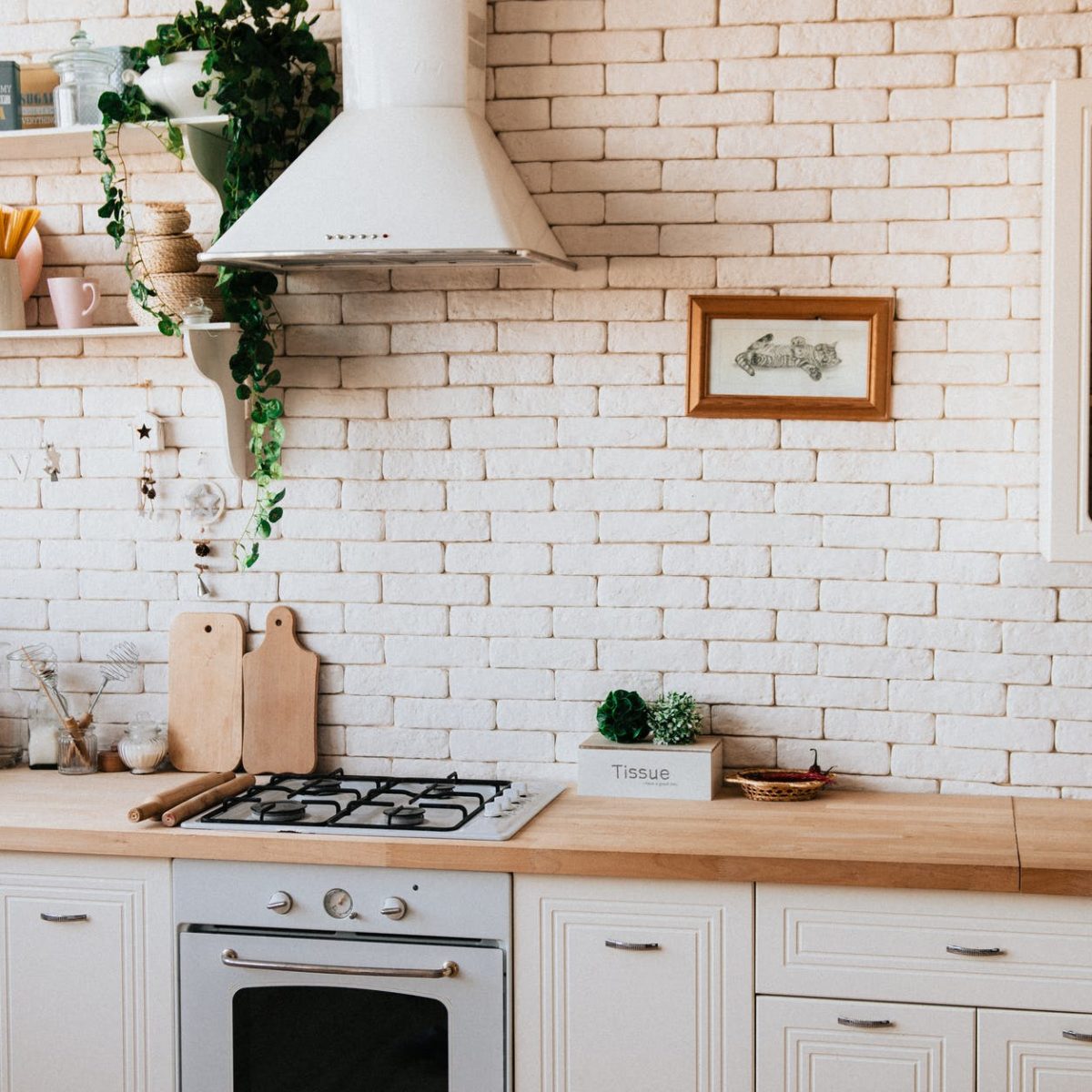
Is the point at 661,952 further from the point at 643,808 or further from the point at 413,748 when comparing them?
the point at 413,748

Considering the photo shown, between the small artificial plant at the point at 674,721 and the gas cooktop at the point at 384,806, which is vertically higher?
the small artificial plant at the point at 674,721

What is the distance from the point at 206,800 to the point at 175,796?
6 cm

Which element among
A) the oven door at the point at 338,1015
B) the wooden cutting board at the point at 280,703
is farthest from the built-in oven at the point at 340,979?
the wooden cutting board at the point at 280,703

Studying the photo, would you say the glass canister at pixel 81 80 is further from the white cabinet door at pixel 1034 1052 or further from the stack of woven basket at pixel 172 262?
the white cabinet door at pixel 1034 1052

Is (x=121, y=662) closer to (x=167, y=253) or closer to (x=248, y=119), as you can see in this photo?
(x=167, y=253)

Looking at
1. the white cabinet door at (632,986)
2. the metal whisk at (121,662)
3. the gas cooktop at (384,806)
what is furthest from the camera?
the metal whisk at (121,662)

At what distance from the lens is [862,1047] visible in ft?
7.66

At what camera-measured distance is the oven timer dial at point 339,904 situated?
8.09 ft

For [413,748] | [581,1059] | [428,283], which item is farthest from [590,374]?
[581,1059]

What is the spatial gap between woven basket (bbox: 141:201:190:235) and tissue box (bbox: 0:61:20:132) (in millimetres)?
360

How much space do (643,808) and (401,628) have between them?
68 cm

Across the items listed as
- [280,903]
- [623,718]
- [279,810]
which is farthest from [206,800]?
[623,718]

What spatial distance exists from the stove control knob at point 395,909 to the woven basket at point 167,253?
4.41 ft

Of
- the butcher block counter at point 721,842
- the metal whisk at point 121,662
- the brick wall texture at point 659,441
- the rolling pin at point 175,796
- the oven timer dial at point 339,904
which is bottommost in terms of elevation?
the oven timer dial at point 339,904
